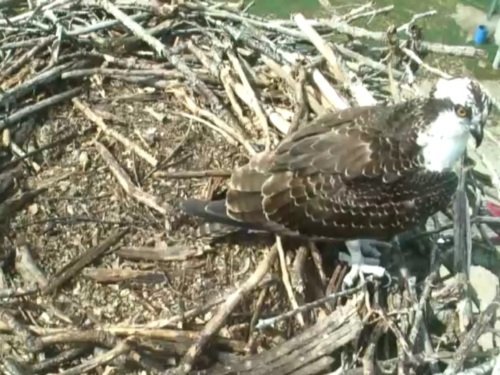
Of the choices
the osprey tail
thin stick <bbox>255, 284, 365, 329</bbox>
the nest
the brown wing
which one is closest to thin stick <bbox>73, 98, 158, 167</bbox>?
the nest

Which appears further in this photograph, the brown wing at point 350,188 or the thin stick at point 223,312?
the brown wing at point 350,188

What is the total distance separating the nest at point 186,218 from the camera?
3.87 m

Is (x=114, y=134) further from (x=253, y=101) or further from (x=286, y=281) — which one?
(x=286, y=281)

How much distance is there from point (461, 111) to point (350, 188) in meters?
0.50

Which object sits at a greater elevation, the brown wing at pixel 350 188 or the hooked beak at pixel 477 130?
the hooked beak at pixel 477 130

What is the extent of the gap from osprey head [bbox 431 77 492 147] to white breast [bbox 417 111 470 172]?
3cm

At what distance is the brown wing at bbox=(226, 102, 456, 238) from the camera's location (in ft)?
13.1

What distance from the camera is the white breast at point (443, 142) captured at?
3986 mm

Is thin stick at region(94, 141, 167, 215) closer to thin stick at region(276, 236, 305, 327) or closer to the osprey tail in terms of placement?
the osprey tail

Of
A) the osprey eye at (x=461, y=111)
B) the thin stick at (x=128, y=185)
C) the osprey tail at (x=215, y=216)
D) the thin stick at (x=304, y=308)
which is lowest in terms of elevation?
the thin stick at (x=304, y=308)

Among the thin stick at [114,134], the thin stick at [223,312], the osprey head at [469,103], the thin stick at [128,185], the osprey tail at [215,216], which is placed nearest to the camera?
the thin stick at [223,312]

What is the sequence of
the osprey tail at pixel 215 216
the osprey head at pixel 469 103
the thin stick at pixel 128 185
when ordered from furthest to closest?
1. the thin stick at pixel 128 185
2. the osprey tail at pixel 215 216
3. the osprey head at pixel 469 103

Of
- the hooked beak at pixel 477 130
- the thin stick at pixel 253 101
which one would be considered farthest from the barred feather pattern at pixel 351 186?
the thin stick at pixel 253 101

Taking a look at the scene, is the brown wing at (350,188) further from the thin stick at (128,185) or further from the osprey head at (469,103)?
the thin stick at (128,185)
